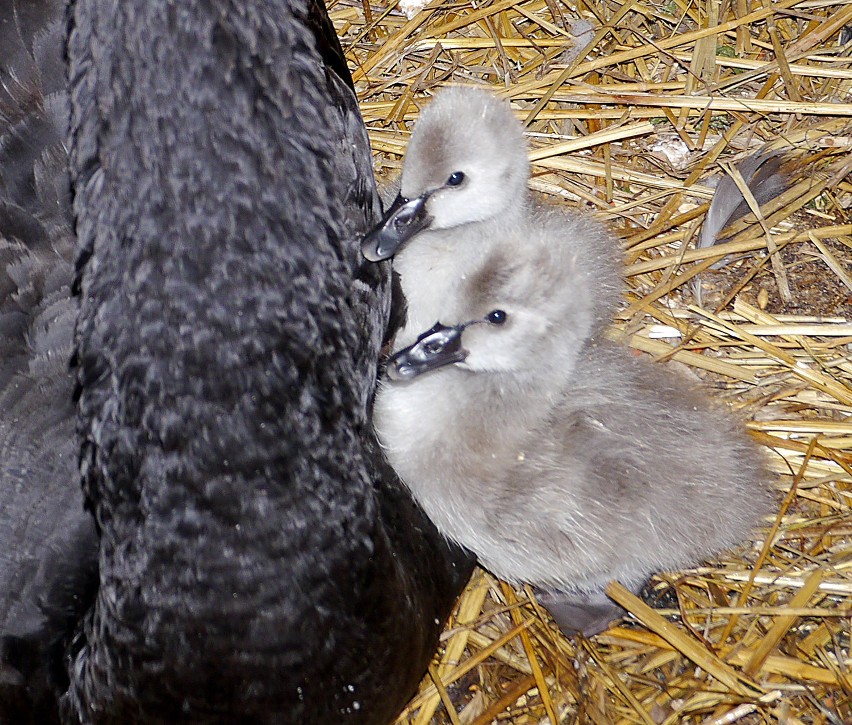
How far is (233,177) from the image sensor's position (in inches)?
48.5

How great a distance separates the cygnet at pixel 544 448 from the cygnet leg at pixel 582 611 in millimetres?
76

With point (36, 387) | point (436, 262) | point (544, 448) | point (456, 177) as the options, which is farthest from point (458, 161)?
point (36, 387)

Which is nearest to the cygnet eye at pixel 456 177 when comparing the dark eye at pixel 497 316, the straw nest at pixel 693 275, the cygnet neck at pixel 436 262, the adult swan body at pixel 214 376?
the cygnet neck at pixel 436 262

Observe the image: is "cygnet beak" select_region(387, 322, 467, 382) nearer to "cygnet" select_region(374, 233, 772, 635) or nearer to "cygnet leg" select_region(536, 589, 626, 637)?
"cygnet" select_region(374, 233, 772, 635)

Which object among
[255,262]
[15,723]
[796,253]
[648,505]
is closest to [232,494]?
[255,262]

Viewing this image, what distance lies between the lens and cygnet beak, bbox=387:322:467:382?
1.61 m

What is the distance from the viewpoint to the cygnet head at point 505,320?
1.62m

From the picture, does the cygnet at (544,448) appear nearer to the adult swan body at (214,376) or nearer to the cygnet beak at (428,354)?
the cygnet beak at (428,354)

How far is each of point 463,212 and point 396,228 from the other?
19cm

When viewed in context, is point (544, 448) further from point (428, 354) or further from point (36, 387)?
point (36, 387)

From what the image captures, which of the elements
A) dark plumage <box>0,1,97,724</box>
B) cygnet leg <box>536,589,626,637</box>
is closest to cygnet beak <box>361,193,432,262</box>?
dark plumage <box>0,1,97,724</box>

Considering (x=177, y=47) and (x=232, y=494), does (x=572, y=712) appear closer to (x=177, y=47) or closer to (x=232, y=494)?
(x=232, y=494)

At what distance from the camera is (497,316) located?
5.35ft

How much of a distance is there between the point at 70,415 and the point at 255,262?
0.42 meters
